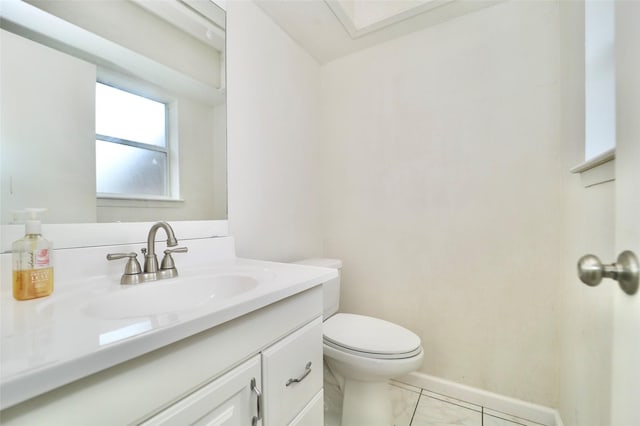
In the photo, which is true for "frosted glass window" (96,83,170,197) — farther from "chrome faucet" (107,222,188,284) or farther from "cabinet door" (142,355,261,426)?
"cabinet door" (142,355,261,426)

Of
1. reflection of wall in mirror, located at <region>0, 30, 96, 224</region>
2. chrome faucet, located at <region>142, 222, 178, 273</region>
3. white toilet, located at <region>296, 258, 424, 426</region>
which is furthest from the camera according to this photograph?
white toilet, located at <region>296, 258, 424, 426</region>

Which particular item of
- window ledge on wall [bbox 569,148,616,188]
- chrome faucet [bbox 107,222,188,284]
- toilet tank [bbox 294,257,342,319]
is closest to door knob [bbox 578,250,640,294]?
window ledge on wall [bbox 569,148,616,188]

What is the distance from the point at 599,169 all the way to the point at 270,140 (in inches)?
50.4

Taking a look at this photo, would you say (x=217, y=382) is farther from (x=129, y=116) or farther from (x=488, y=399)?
(x=488, y=399)

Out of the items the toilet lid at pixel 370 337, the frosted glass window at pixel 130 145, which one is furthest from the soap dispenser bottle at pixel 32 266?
the toilet lid at pixel 370 337

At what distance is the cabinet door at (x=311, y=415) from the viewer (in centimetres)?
74

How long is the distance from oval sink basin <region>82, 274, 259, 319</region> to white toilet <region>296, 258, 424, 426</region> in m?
0.56

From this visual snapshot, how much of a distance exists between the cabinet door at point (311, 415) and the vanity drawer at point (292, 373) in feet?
0.04

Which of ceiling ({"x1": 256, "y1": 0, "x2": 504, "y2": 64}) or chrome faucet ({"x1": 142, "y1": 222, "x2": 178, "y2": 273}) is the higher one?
ceiling ({"x1": 256, "y1": 0, "x2": 504, "y2": 64})

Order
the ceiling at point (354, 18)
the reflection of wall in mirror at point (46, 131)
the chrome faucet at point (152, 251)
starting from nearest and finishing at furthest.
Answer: the reflection of wall in mirror at point (46, 131) < the chrome faucet at point (152, 251) < the ceiling at point (354, 18)

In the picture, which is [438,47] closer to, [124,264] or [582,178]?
[582,178]

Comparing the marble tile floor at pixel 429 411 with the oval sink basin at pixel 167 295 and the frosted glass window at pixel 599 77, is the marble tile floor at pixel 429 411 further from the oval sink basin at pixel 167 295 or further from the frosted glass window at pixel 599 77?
the frosted glass window at pixel 599 77

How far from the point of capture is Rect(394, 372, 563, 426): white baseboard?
1.22 m

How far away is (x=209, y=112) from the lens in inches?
44.7
